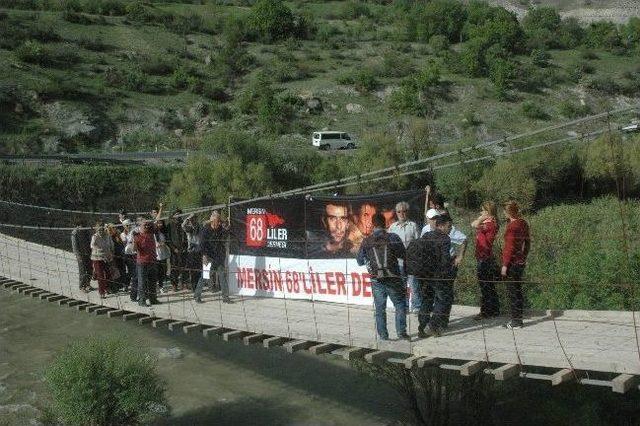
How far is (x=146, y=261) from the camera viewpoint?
27.8 ft

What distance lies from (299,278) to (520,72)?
138 ft

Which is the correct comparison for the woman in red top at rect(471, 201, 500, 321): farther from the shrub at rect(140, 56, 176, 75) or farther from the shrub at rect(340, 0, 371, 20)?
the shrub at rect(340, 0, 371, 20)

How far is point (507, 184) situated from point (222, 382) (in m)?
12.0

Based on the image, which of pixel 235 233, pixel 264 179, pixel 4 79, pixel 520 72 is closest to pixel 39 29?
pixel 4 79

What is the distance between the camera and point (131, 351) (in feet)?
45.4

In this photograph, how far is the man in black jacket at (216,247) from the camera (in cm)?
833

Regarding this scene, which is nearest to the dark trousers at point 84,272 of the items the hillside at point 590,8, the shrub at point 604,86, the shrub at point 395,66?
the shrub at point 395,66

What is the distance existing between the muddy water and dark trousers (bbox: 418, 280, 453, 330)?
6.65 m

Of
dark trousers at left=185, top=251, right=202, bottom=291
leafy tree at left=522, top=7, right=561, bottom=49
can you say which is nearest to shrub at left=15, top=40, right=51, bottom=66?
leafy tree at left=522, top=7, right=561, bottom=49

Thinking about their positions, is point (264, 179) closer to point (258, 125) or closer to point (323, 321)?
point (258, 125)

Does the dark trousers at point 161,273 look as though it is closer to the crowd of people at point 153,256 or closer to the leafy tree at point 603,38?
Result: the crowd of people at point 153,256

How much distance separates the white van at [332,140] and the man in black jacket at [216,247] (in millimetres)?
25009

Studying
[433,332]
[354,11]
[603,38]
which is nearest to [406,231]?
[433,332]

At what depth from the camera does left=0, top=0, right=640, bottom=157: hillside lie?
3584cm
